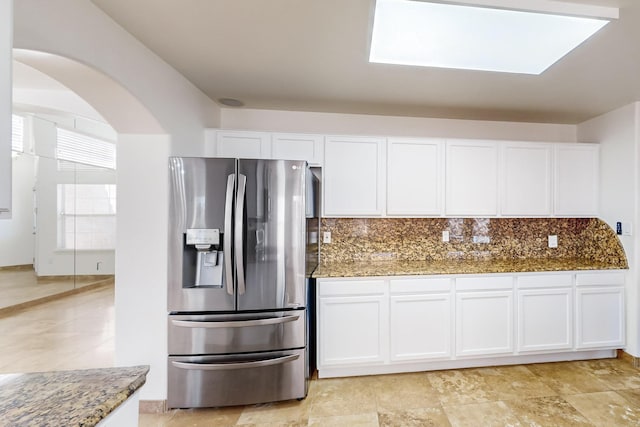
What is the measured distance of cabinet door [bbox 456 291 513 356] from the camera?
2.47 metres

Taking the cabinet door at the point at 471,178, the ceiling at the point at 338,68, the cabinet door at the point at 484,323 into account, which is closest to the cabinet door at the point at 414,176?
the cabinet door at the point at 471,178

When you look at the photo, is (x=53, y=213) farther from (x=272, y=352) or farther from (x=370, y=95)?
(x=370, y=95)

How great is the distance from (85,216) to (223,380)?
5172mm

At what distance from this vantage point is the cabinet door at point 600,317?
103 inches

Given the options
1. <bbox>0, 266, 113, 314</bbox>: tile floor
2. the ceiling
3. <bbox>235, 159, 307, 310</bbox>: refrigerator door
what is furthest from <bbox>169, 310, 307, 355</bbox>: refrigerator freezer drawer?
<bbox>0, 266, 113, 314</bbox>: tile floor

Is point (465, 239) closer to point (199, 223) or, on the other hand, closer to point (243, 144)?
point (243, 144)

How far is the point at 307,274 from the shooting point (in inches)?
85.4

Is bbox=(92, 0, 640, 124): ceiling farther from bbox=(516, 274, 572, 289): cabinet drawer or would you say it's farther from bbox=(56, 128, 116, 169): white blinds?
bbox=(56, 128, 116, 169): white blinds

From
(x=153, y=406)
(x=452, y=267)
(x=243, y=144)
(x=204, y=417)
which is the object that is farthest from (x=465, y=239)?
(x=153, y=406)

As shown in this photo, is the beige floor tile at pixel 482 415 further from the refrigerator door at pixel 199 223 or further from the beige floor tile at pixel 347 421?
the refrigerator door at pixel 199 223

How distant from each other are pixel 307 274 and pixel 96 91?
182 centimetres

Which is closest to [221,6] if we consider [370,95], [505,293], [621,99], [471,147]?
[370,95]

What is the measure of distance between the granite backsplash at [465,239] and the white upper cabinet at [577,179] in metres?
0.27

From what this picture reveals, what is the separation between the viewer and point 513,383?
7.64 feet
